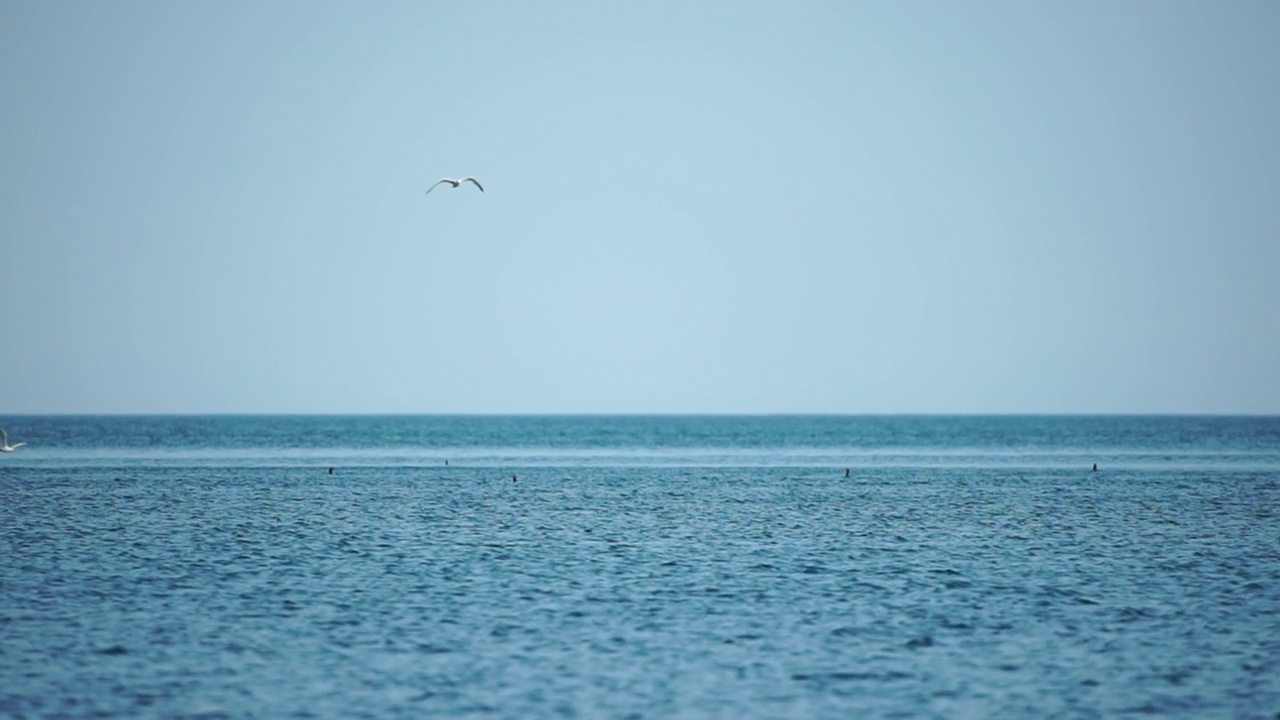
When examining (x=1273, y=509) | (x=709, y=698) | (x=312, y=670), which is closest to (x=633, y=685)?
(x=709, y=698)

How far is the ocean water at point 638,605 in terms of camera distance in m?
20.1

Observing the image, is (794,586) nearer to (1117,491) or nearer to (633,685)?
(633,685)

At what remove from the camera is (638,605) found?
27719 mm

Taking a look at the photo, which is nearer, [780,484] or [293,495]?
[293,495]

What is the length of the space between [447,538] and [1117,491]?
123ft

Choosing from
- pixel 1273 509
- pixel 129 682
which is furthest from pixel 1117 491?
pixel 129 682

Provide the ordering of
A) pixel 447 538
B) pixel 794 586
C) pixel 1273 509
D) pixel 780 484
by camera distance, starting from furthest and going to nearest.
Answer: pixel 780 484, pixel 1273 509, pixel 447 538, pixel 794 586

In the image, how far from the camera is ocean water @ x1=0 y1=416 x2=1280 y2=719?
20141 millimetres

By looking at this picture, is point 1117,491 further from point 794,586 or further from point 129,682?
point 129,682

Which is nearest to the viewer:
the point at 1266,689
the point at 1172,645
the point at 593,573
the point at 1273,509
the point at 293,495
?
the point at 1266,689

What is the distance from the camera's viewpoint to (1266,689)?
20.5m

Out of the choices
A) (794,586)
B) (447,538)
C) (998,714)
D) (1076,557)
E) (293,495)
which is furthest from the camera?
(293,495)

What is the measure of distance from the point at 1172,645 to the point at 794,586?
930 centimetres

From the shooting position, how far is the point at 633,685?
2067cm
